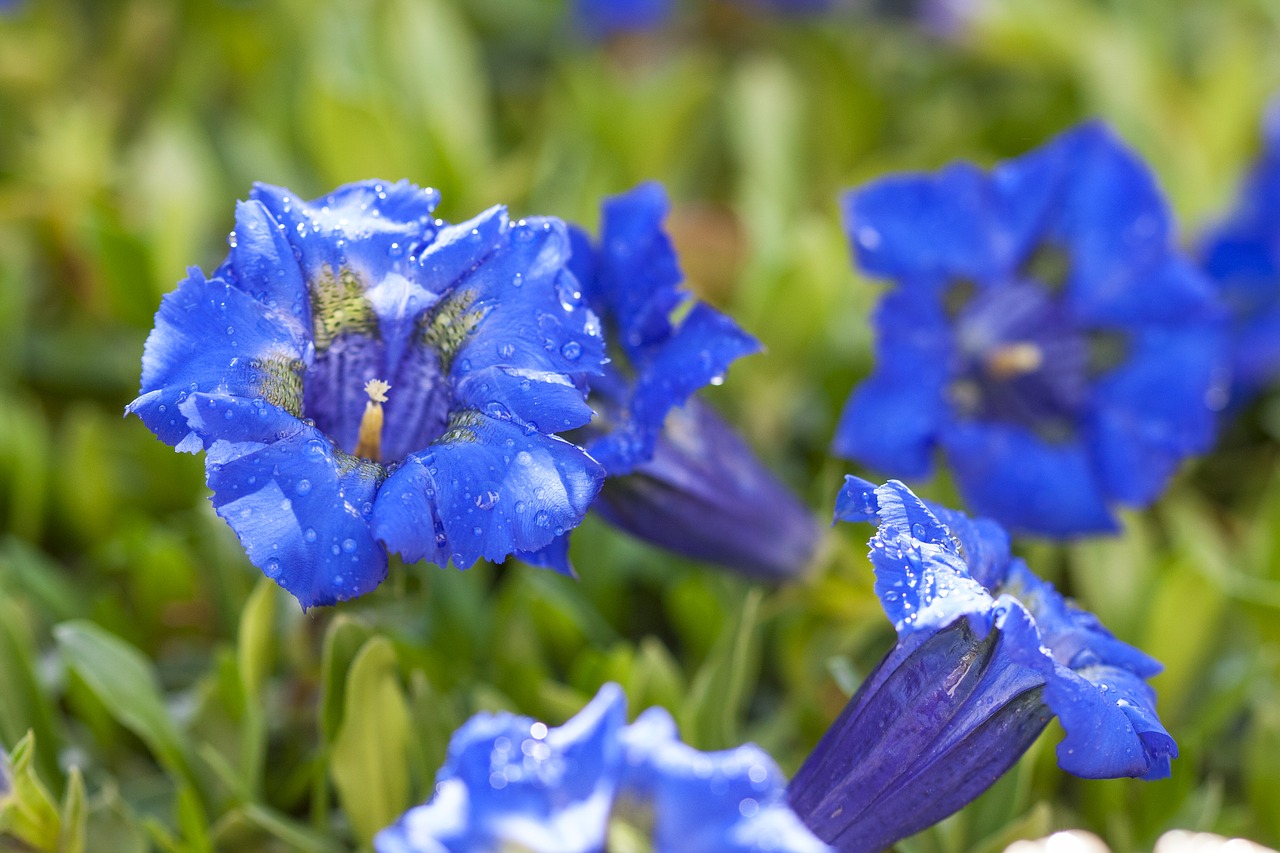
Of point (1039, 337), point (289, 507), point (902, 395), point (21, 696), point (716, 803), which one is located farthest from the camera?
point (1039, 337)

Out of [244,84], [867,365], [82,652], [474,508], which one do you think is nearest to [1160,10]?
[867,365]

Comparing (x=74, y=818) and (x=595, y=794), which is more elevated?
(x=595, y=794)

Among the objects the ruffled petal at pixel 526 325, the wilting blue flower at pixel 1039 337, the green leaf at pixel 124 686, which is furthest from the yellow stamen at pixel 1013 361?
the green leaf at pixel 124 686

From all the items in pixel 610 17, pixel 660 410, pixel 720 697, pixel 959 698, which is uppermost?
pixel 610 17

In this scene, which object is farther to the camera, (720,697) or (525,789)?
(720,697)

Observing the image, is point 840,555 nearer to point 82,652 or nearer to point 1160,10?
point 82,652

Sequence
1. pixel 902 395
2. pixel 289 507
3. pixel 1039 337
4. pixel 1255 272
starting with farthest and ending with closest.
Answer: pixel 1255 272 < pixel 1039 337 < pixel 902 395 < pixel 289 507

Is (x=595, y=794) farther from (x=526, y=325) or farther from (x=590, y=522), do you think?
(x=590, y=522)

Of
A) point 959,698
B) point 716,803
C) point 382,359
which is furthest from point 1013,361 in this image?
point 716,803
